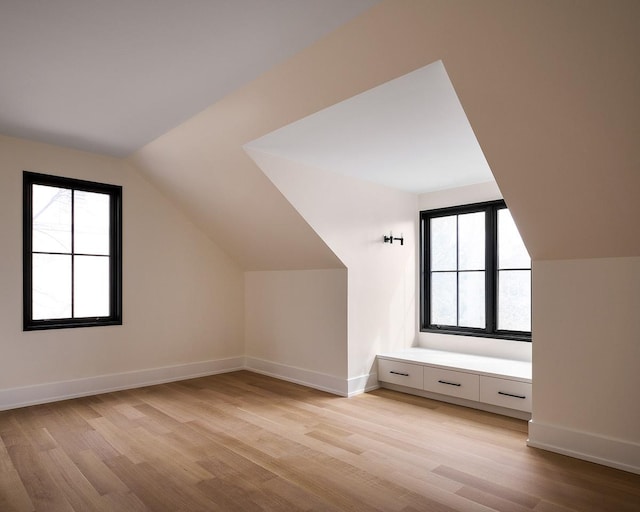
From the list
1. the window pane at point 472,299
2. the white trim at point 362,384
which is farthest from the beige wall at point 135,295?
the window pane at point 472,299

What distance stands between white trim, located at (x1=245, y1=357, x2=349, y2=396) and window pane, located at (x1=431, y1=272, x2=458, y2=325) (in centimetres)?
147

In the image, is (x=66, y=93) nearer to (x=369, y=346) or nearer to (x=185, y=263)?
(x=185, y=263)

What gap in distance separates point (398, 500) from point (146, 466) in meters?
1.55

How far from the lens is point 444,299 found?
5.08m

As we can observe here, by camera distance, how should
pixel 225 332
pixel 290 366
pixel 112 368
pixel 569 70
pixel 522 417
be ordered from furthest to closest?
pixel 225 332 → pixel 290 366 → pixel 112 368 → pixel 522 417 → pixel 569 70

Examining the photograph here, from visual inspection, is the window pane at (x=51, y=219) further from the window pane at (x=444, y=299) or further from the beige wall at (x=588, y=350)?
the beige wall at (x=588, y=350)

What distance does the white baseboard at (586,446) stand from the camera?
8.70 ft

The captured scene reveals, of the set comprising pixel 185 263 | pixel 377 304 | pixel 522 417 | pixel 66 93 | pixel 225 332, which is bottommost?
pixel 522 417

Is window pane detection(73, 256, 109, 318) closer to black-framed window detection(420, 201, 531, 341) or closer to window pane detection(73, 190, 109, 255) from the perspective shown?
window pane detection(73, 190, 109, 255)

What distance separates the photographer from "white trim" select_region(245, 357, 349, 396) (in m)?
4.43

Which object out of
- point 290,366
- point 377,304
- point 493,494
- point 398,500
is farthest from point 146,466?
point 377,304

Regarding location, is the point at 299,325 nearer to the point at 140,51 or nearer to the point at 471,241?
the point at 471,241

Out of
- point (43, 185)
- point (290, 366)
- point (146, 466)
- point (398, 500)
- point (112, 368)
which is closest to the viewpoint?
point (398, 500)

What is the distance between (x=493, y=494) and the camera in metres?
2.36
